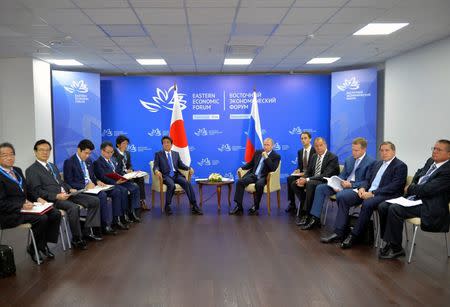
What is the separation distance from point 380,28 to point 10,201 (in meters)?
5.88

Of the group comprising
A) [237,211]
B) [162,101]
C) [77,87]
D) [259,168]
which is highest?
[77,87]

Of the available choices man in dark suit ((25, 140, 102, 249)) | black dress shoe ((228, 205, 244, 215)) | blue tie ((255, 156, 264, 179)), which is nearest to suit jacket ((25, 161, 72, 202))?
man in dark suit ((25, 140, 102, 249))

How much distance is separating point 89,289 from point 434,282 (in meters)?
3.34

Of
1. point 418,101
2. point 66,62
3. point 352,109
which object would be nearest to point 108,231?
point 66,62

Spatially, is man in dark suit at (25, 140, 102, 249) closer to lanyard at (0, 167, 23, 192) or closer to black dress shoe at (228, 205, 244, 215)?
lanyard at (0, 167, 23, 192)

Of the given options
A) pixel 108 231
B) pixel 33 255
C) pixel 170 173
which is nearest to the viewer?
pixel 33 255

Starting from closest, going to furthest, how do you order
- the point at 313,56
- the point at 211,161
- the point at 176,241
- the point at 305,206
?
the point at 176,241 < the point at 305,206 < the point at 313,56 < the point at 211,161

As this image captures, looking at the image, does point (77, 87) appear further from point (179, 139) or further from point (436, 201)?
point (436, 201)

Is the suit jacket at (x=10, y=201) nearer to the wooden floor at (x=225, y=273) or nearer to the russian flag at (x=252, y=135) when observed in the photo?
the wooden floor at (x=225, y=273)

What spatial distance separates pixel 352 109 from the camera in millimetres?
10438

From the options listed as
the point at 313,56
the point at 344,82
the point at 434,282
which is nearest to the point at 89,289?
the point at 434,282

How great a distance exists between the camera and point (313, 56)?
9.12m

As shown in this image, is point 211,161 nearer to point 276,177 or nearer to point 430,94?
point 276,177

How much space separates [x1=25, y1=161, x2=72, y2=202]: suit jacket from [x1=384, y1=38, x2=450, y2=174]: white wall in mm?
6638
